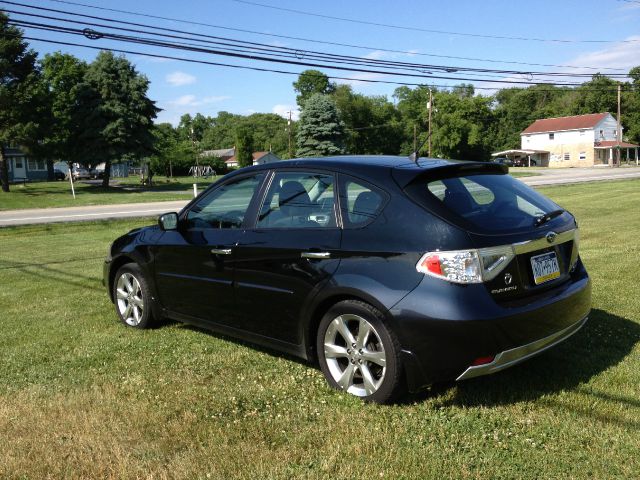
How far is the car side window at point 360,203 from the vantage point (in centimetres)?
378

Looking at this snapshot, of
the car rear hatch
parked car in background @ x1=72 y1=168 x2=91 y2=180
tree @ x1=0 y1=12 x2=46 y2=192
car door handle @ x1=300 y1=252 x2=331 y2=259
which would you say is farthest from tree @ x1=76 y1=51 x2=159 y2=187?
the car rear hatch

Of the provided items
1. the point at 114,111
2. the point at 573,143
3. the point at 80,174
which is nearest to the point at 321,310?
the point at 114,111

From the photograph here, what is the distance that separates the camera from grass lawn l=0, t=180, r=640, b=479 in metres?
3.04

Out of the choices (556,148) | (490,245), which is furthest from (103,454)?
(556,148)

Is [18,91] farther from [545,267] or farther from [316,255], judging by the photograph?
[545,267]

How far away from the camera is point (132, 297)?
5.82 metres

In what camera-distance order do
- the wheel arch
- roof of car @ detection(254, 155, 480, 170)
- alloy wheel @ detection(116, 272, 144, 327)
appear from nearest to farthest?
the wheel arch
roof of car @ detection(254, 155, 480, 170)
alloy wheel @ detection(116, 272, 144, 327)

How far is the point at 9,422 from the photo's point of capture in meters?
3.66

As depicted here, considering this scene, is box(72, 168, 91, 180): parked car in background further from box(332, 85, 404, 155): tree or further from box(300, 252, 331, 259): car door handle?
box(300, 252, 331, 259): car door handle

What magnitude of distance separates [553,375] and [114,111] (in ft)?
142

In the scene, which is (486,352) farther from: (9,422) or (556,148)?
(556,148)

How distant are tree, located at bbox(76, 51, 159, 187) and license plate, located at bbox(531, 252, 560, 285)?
42.6 meters

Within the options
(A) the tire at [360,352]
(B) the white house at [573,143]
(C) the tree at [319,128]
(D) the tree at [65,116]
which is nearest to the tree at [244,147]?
Answer: (C) the tree at [319,128]

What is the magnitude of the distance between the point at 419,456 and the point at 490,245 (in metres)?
1.28
